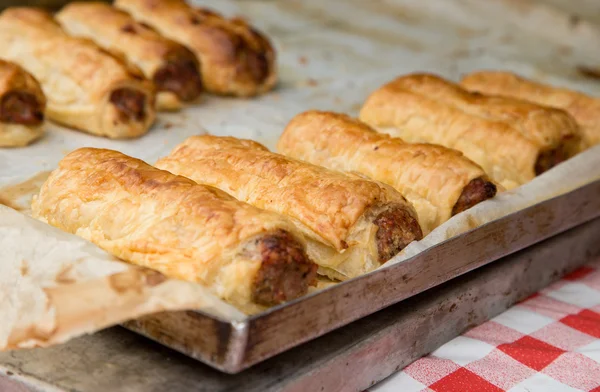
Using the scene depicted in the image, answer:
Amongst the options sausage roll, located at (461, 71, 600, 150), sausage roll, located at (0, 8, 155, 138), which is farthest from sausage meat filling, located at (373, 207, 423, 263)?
sausage roll, located at (0, 8, 155, 138)

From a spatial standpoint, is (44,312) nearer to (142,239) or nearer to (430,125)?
(142,239)

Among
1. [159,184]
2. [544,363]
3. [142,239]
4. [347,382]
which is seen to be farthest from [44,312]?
[544,363]

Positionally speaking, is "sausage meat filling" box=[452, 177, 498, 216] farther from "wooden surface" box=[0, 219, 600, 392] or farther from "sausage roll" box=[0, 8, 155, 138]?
"sausage roll" box=[0, 8, 155, 138]

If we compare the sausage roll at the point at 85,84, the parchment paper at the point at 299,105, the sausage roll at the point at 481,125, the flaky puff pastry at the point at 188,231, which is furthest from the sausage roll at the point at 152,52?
the flaky puff pastry at the point at 188,231

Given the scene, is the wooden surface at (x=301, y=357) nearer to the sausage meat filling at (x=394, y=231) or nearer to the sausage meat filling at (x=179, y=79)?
the sausage meat filling at (x=394, y=231)

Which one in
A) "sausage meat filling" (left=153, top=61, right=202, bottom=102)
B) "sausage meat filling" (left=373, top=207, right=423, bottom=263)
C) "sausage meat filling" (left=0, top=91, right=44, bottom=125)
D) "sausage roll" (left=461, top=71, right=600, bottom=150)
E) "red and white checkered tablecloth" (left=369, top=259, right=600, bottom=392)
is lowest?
"red and white checkered tablecloth" (left=369, top=259, right=600, bottom=392)

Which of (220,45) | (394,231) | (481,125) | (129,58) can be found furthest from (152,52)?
(394,231)

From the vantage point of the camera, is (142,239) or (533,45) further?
(533,45)
